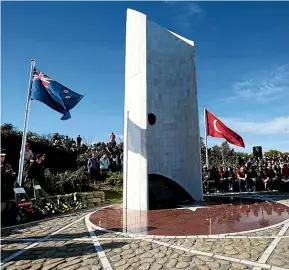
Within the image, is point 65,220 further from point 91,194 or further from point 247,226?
point 247,226

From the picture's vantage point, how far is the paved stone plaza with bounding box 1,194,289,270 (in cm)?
507

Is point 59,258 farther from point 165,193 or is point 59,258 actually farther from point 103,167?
point 103,167

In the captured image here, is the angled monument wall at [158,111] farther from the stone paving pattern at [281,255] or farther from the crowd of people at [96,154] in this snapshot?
the stone paving pattern at [281,255]

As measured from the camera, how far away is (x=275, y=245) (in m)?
5.89

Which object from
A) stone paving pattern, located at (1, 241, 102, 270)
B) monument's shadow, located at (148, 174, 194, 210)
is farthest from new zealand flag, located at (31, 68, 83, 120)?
stone paving pattern, located at (1, 241, 102, 270)

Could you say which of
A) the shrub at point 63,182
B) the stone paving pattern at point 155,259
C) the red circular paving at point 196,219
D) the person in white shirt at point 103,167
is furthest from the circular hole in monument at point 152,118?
the person in white shirt at point 103,167

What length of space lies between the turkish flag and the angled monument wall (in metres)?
3.95

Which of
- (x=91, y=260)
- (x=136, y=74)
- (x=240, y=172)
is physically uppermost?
(x=136, y=74)

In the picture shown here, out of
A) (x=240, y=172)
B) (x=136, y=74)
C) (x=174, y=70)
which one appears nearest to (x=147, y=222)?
(x=136, y=74)

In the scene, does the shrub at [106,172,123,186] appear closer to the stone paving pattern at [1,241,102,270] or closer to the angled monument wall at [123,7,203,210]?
the angled monument wall at [123,7,203,210]

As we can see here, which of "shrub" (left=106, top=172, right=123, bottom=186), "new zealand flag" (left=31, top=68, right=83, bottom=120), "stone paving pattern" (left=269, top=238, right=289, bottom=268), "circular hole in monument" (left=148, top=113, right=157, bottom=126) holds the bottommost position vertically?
"stone paving pattern" (left=269, top=238, right=289, bottom=268)

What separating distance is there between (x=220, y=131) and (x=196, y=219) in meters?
8.53

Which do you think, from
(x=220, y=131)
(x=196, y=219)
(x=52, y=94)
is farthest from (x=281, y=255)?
(x=220, y=131)

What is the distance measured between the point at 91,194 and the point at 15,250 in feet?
21.3
